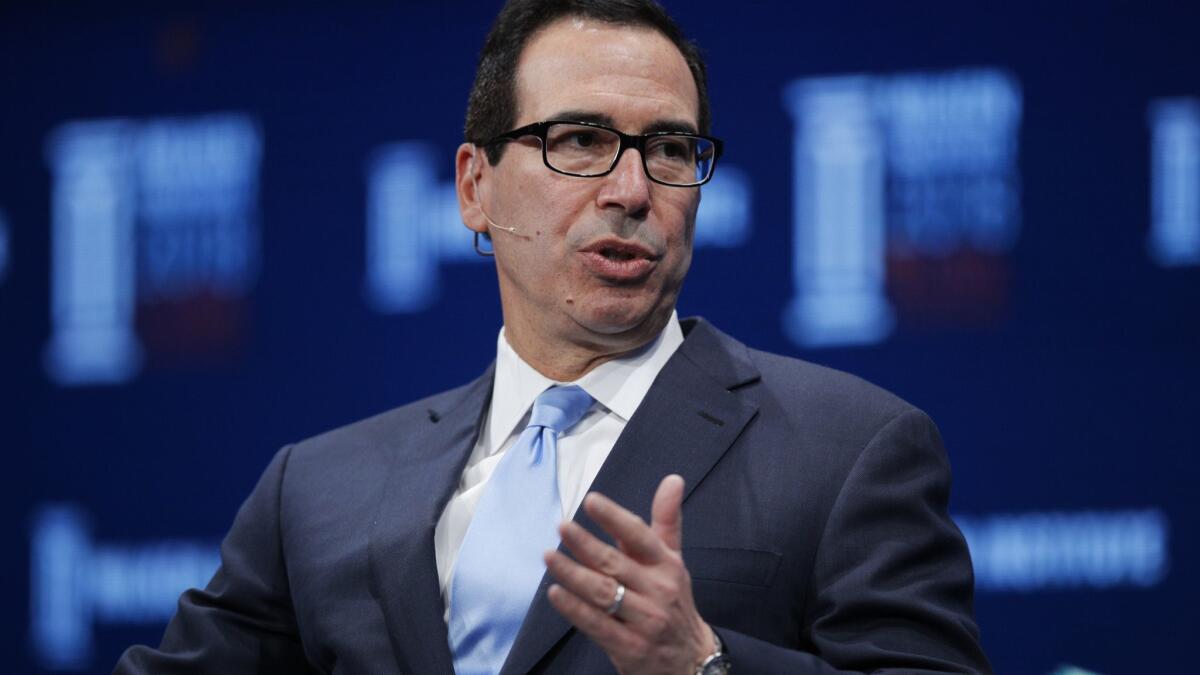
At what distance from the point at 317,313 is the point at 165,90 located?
735 mm

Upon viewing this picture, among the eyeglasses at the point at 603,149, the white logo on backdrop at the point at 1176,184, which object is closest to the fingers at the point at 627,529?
the eyeglasses at the point at 603,149

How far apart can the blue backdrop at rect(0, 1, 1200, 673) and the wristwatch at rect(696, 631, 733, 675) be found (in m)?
1.71

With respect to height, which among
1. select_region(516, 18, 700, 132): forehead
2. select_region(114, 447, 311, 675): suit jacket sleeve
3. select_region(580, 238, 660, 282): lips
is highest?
select_region(516, 18, 700, 132): forehead

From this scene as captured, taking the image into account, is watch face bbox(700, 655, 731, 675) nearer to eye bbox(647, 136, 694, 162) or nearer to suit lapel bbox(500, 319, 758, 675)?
suit lapel bbox(500, 319, 758, 675)

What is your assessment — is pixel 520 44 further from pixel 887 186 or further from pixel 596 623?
pixel 887 186

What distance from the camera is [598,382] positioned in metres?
2.09

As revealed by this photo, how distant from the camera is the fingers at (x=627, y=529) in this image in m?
1.45

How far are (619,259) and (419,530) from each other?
0.46 metres

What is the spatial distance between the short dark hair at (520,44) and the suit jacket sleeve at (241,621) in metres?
0.66

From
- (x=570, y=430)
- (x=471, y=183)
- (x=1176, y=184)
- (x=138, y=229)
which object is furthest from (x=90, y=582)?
(x=1176, y=184)

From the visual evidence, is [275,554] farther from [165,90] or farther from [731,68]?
[165,90]

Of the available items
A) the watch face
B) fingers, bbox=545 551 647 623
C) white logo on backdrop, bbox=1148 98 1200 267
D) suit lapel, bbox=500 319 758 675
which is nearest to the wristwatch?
the watch face

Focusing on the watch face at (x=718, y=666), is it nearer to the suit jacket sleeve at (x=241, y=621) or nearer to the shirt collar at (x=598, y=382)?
the shirt collar at (x=598, y=382)

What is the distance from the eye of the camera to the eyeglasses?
207 centimetres
